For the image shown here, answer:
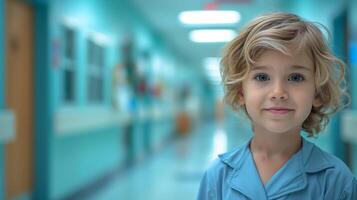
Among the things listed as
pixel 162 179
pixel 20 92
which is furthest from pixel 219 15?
pixel 20 92

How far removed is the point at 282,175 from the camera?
0.91 m

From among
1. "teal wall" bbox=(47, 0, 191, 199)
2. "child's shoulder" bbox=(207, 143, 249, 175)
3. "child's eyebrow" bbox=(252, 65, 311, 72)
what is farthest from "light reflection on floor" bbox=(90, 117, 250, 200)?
"child's eyebrow" bbox=(252, 65, 311, 72)

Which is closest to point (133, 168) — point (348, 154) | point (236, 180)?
point (348, 154)

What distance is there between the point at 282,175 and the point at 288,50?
0.90ft

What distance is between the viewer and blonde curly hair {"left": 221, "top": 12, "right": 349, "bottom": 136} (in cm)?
90

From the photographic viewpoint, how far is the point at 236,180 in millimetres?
934

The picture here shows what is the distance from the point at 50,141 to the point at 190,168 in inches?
116

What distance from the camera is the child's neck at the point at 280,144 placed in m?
0.96

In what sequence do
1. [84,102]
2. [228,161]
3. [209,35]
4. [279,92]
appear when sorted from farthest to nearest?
[209,35] < [84,102] < [228,161] < [279,92]

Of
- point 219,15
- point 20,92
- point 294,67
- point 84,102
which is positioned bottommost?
point 84,102

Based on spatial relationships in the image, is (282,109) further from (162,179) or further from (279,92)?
(162,179)

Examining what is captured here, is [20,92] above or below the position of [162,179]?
above

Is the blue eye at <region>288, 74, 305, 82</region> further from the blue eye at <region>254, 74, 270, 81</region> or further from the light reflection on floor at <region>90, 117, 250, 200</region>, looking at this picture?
the light reflection on floor at <region>90, 117, 250, 200</region>

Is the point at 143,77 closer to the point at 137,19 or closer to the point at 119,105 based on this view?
the point at 137,19
